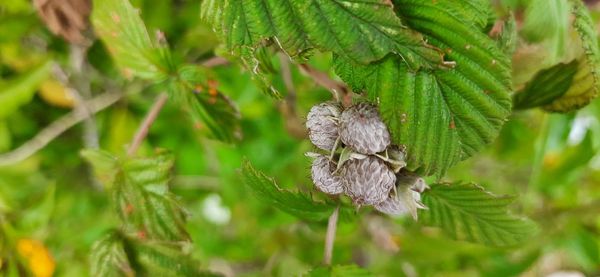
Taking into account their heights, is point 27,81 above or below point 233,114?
above

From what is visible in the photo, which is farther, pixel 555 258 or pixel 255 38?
pixel 555 258

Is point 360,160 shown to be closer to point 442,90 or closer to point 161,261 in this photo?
point 442,90

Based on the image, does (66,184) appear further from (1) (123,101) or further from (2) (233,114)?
(2) (233,114)

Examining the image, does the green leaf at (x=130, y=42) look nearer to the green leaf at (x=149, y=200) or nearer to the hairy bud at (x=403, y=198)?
the green leaf at (x=149, y=200)

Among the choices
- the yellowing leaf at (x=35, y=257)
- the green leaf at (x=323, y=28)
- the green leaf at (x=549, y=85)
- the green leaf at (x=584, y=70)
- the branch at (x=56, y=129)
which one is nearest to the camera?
the green leaf at (x=323, y=28)

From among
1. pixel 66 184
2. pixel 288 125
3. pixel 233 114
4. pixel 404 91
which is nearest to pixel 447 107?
pixel 404 91

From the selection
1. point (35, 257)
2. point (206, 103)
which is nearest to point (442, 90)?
point (206, 103)

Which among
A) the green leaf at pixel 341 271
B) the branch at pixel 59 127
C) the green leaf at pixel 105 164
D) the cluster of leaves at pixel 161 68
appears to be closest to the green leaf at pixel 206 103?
the cluster of leaves at pixel 161 68
